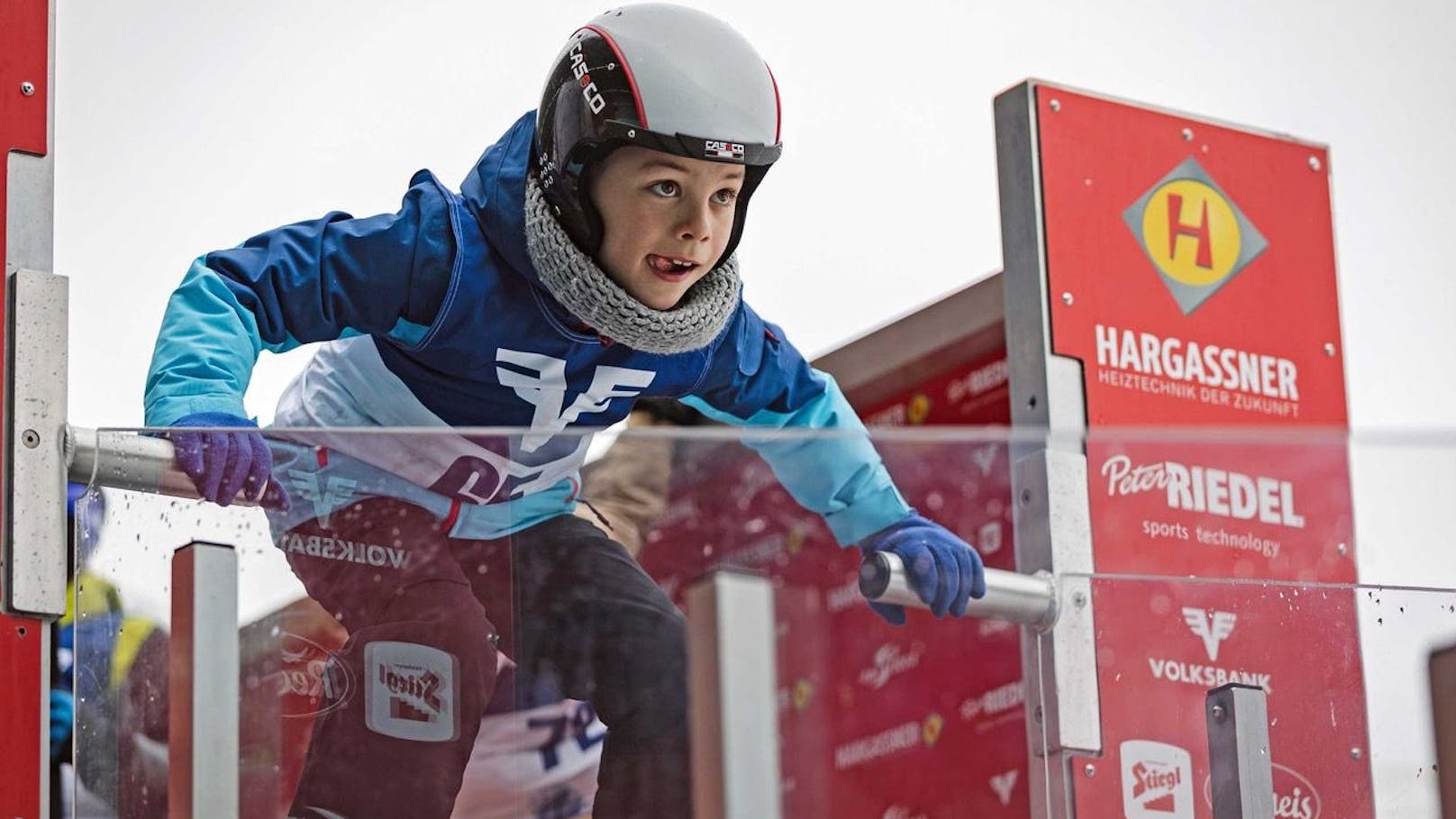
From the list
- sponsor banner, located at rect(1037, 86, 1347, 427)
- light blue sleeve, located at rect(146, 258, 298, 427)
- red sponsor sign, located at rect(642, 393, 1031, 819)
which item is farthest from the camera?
sponsor banner, located at rect(1037, 86, 1347, 427)

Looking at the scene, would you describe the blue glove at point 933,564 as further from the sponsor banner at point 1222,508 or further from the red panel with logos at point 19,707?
the red panel with logos at point 19,707

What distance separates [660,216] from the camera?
2271mm

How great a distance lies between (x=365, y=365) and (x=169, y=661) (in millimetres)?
824

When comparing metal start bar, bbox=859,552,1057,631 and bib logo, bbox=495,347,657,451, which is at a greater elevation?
bib logo, bbox=495,347,657,451

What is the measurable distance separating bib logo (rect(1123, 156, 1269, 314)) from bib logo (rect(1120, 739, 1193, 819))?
116 cm

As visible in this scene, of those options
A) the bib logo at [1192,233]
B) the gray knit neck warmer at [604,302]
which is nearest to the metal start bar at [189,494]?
the gray knit neck warmer at [604,302]

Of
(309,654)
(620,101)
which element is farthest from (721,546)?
(620,101)

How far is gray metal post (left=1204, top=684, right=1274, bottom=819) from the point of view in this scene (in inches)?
73.6

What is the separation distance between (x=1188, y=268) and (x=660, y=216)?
3.40ft

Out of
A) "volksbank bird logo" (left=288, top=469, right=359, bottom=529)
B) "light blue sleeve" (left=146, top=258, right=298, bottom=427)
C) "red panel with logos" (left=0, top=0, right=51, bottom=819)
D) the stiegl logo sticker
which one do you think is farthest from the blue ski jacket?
the stiegl logo sticker

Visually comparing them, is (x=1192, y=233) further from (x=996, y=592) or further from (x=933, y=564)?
(x=933, y=564)

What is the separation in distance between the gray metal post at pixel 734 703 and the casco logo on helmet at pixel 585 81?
0.89 metres

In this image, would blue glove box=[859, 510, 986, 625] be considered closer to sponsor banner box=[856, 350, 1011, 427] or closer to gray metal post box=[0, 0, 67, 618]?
gray metal post box=[0, 0, 67, 618]

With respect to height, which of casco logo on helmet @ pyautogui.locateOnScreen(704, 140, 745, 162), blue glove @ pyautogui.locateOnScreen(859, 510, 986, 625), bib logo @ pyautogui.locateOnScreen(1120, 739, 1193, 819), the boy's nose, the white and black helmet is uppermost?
the white and black helmet
